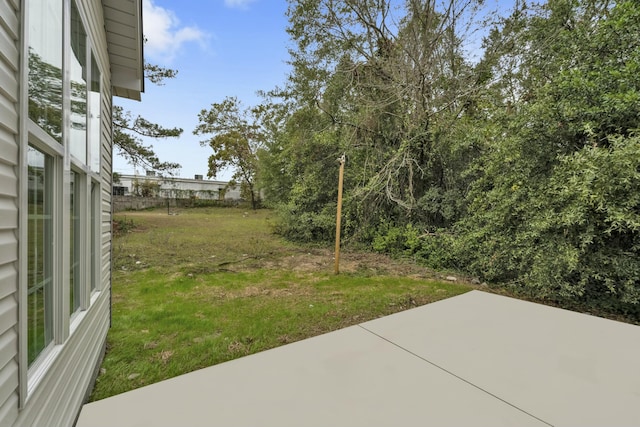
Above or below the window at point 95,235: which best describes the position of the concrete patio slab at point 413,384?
below

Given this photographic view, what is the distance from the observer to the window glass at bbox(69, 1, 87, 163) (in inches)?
61.6

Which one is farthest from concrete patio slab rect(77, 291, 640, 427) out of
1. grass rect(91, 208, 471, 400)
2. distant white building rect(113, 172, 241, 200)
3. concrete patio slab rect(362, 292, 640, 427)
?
distant white building rect(113, 172, 241, 200)

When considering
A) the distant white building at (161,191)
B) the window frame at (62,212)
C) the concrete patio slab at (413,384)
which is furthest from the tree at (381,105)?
the distant white building at (161,191)

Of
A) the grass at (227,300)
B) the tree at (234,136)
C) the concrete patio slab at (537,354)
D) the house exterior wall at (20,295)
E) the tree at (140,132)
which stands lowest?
the grass at (227,300)

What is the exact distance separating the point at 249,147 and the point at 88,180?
1938cm

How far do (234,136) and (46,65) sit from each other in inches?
806

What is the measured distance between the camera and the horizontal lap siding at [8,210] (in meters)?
0.83

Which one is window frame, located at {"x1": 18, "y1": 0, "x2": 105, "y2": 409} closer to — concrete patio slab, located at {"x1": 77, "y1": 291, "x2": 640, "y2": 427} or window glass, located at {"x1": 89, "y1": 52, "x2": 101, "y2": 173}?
window glass, located at {"x1": 89, "y1": 52, "x2": 101, "y2": 173}

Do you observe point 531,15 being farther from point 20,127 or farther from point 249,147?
point 249,147

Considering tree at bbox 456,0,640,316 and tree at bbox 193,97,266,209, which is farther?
tree at bbox 193,97,266,209

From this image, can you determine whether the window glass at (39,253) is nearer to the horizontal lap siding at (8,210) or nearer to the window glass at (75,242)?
the horizontal lap siding at (8,210)

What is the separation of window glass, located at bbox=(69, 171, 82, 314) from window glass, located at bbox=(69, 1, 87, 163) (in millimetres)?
176

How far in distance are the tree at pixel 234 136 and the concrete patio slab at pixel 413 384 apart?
728 inches

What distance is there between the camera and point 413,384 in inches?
56.1
